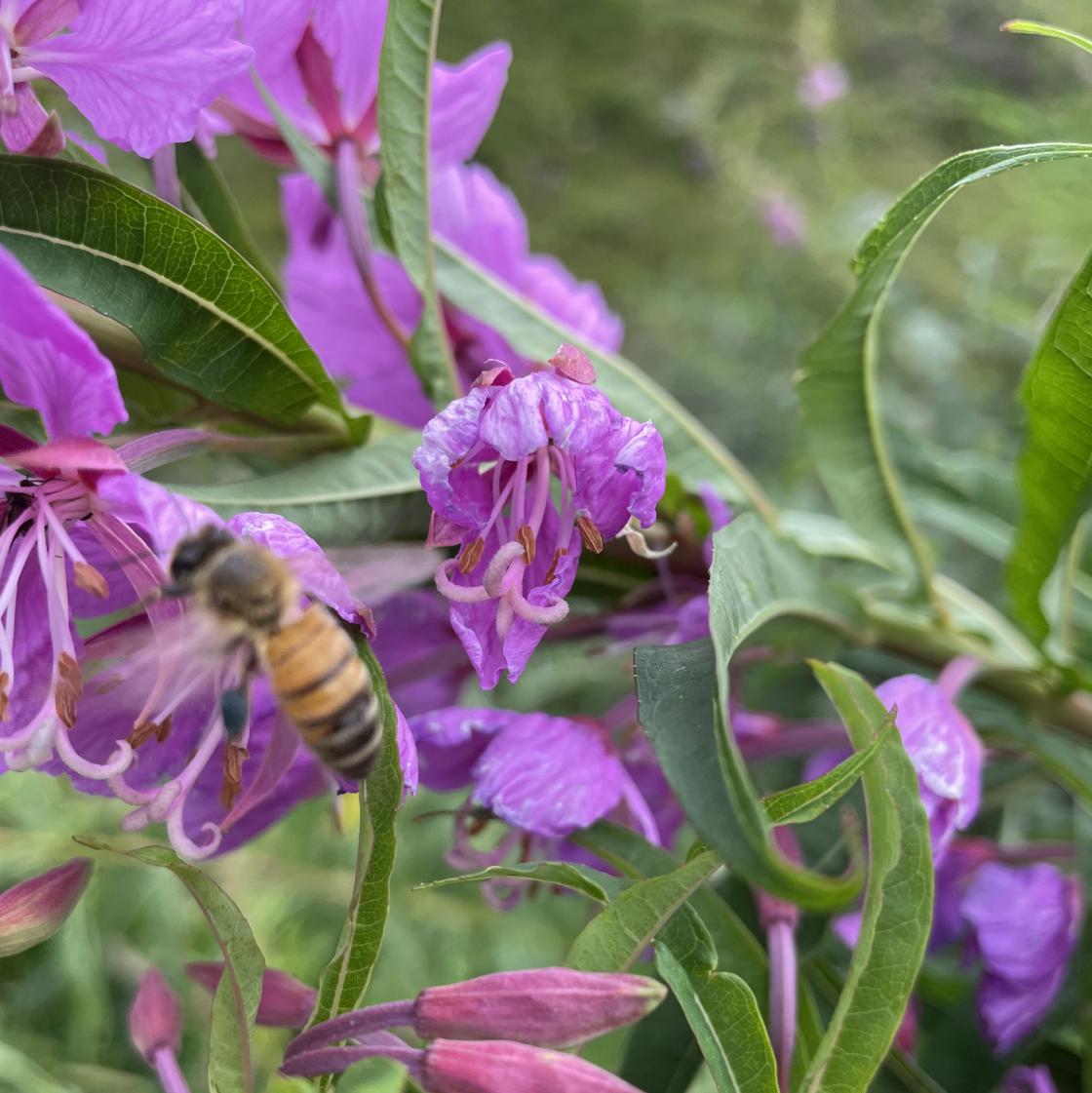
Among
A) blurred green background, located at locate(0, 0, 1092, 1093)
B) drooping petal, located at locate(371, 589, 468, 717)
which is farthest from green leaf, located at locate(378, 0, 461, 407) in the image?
blurred green background, located at locate(0, 0, 1092, 1093)

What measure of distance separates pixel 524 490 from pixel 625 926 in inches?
10.7

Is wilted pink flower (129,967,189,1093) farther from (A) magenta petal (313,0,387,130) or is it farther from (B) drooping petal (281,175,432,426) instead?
(A) magenta petal (313,0,387,130)

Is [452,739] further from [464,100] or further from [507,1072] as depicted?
[464,100]

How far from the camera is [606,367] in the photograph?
38.9 inches

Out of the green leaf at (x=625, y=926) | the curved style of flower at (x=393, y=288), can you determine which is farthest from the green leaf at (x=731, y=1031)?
the curved style of flower at (x=393, y=288)

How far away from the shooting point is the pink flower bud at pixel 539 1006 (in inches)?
22.2

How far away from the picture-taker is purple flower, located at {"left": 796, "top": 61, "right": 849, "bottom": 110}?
414 cm


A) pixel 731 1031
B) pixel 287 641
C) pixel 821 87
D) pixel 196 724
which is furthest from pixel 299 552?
pixel 821 87

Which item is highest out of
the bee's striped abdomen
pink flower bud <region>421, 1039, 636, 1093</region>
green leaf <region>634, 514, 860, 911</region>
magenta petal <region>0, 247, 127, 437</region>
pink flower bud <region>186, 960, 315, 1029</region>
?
magenta petal <region>0, 247, 127, 437</region>

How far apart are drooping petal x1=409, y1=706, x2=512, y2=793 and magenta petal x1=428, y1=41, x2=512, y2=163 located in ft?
1.52

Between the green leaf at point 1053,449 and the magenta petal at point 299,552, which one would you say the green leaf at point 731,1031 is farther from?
the green leaf at point 1053,449

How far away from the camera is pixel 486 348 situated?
40.7 inches

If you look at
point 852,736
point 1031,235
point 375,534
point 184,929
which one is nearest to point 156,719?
point 375,534

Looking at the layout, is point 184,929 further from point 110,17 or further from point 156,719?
point 110,17
